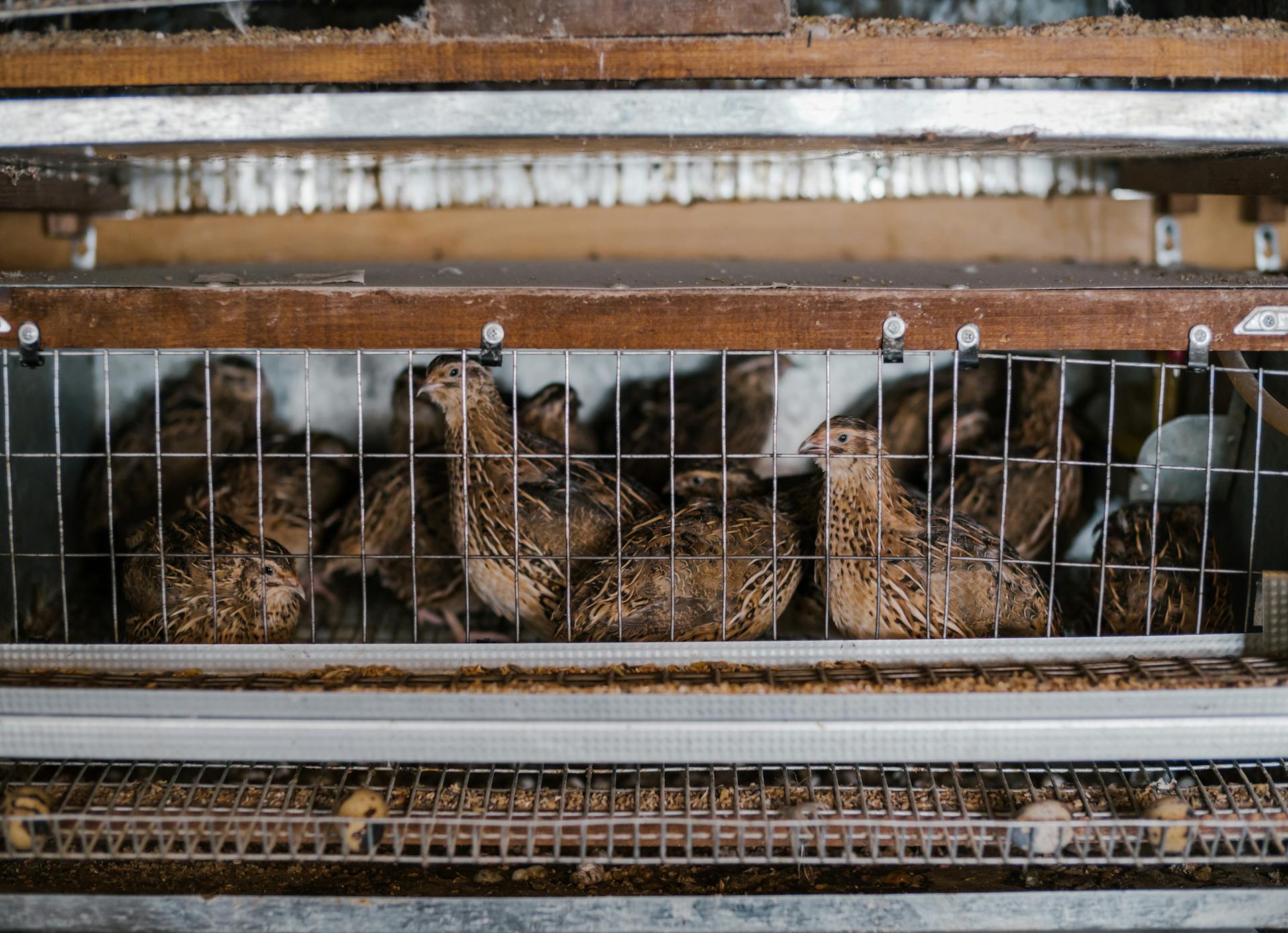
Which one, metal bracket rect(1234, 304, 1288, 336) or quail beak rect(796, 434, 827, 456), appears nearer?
metal bracket rect(1234, 304, 1288, 336)

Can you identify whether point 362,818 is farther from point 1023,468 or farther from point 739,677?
point 1023,468

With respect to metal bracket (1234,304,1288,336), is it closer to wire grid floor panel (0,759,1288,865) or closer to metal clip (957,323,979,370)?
metal clip (957,323,979,370)

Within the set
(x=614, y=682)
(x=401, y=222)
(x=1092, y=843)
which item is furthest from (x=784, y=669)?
(x=401, y=222)

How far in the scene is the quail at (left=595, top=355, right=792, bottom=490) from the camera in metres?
3.78

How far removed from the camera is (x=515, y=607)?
306cm

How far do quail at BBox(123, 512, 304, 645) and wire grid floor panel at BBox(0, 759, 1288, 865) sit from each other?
1.60 feet

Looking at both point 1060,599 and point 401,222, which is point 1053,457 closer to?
point 1060,599

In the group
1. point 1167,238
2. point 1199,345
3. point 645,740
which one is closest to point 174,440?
point 645,740

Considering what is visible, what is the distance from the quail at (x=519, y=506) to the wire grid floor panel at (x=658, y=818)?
0.63m

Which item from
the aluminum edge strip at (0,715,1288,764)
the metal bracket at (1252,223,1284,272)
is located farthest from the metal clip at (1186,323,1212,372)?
the metal bracket at (1252,223,1284,272)

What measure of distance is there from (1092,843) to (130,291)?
2673mm

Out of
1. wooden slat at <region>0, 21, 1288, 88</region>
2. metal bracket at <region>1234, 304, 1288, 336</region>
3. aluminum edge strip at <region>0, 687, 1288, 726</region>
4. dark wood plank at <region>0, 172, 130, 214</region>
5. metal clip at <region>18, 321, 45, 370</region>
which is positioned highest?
wooden slat at <region>0, 21, 1288, 88</region>

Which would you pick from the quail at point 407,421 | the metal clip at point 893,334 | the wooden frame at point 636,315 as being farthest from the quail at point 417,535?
the metal clip at point 893,334

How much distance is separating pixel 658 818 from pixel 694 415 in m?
1.95
